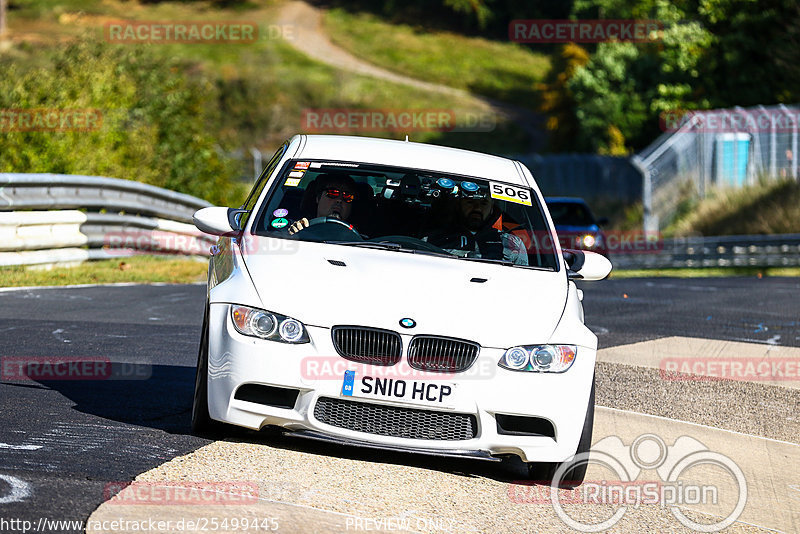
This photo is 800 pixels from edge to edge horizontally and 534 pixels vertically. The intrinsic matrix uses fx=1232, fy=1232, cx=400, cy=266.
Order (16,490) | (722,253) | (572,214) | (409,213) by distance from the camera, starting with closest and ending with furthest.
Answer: (16,490), (409,213), (572,214), (722,253)

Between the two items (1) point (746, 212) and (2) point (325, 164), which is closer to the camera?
(2) point (325, 164)

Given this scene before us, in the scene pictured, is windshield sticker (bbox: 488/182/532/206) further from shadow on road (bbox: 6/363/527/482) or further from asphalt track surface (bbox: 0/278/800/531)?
asphalt track surface (bbox: 0/278/800/531)

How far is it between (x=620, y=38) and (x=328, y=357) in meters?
59.0

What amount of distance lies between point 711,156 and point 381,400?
2932cm

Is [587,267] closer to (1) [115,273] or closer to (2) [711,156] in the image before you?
(1) [115,273]

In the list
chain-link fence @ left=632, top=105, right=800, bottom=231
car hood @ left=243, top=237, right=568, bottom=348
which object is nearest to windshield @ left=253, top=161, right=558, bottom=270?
car hood @ left=243, top=237, right=568, bottom=348

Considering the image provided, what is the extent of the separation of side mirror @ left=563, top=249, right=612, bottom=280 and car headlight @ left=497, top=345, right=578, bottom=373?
41.6 inches

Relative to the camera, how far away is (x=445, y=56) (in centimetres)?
9256

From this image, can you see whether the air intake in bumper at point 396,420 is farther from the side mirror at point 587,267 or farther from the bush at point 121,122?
the bush at point 121,122

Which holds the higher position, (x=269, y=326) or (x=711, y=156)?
(x=711, y=156)

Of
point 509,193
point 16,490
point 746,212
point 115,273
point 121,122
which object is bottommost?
point 16,490

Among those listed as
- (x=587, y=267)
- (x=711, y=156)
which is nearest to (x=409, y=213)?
(x=587, y=267)

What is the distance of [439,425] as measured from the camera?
5953 millimetres

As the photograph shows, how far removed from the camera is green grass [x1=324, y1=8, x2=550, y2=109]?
284 ft
